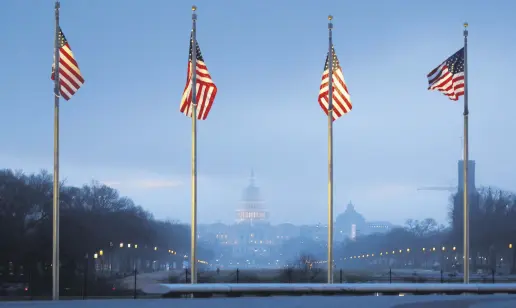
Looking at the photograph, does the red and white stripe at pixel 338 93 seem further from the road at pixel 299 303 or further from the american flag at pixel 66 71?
the road at pixel 299 303

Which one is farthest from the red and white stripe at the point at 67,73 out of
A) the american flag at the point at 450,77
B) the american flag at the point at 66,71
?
the american flag at the point at 450,77

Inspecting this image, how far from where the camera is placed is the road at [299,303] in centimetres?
2678

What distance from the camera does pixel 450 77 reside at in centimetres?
4447

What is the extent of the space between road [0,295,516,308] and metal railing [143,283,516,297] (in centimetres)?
267

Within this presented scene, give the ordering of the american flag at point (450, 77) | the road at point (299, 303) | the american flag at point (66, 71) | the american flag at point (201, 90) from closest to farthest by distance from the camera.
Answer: the road at point (299, 303), the american flag at point (66, 71), the american flag at point (201, 90), the american flag at point (450, 77)

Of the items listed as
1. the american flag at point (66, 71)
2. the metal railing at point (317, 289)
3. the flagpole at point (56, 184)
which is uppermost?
the american flag at point (66, 71)

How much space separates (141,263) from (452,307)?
148 meters

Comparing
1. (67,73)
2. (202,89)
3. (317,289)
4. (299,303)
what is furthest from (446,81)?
(299,303)

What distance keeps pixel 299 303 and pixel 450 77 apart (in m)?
19.4

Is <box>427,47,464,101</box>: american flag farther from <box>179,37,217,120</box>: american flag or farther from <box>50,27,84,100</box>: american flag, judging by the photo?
<box>50,27,84,100</box>: american flag

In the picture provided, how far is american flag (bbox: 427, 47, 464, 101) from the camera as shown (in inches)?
1750

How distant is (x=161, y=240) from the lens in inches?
7274

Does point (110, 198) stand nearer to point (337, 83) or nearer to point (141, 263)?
point (141, 263)

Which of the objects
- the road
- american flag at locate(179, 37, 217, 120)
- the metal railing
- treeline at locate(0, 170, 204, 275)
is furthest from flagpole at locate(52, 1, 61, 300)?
treeline at locate(0, 170, 204, 275)
